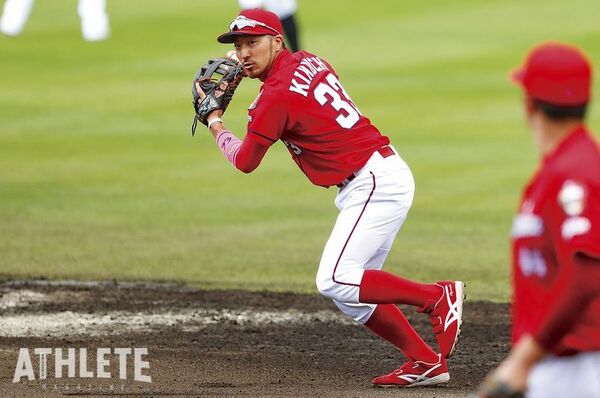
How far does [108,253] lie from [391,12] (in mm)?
14204

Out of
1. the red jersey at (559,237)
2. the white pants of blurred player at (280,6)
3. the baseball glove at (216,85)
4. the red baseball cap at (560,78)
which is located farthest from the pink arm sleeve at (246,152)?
the white pants of blurred player at (280,6)

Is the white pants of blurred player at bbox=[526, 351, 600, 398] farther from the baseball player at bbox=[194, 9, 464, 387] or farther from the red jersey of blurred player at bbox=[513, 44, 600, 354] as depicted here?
the baseball player at bbox=[194, 9, 464, 387]

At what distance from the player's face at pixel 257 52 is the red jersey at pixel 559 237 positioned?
2.99 metres

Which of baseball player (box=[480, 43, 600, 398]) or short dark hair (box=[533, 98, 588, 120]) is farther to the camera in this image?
short dark hair (box=[533, 98, 588, 120])

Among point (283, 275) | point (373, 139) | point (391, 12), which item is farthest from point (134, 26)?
point (373, 139)

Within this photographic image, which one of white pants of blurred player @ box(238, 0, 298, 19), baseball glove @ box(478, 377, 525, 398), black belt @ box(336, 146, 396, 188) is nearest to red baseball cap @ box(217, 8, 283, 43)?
black belt @ box(336, 146, 396, 188)

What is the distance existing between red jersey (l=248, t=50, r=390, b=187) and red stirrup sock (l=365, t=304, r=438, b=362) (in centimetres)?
74

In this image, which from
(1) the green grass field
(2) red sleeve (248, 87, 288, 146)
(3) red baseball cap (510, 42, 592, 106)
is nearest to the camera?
(3) red baseball cap (510, 42, 592, 106)

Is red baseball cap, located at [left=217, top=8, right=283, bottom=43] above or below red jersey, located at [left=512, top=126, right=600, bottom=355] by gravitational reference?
above

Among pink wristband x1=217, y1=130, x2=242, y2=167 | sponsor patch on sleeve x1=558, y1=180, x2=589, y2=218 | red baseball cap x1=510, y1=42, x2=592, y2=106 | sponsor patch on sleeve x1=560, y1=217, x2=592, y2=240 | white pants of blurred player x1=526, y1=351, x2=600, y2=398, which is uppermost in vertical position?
red baseball cap x1=510, y1=42, x2=592, y2=106

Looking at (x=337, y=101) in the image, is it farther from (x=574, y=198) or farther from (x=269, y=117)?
(x=574, y=198)

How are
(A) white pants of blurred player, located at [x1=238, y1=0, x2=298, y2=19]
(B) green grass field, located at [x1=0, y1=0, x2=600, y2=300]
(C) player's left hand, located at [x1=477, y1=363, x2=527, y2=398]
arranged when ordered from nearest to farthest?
Result: (C) player's left hand, located at [x1=477, y1=363, x2=527, y2=398], (B) green grass field, located at [x1=0, y1=0, x2=600, y2=300], (A) white pants of blurred player, located at [x1=238, y1=0, x2=298, y2=19]

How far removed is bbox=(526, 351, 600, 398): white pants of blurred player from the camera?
11.2ft

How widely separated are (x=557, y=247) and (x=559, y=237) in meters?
0.04
